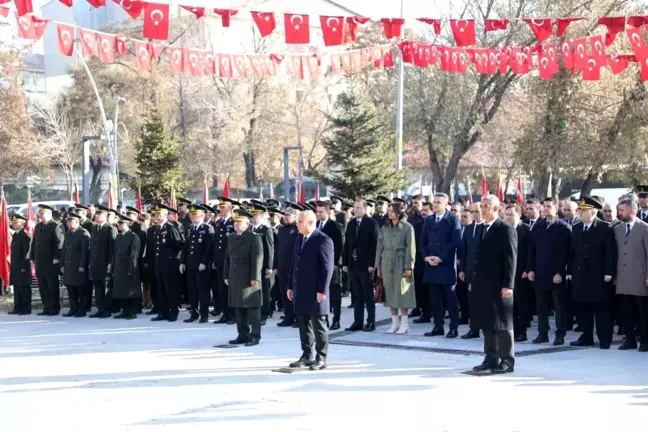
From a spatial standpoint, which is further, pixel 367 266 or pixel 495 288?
pixel 367 266

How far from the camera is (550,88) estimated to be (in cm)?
2767

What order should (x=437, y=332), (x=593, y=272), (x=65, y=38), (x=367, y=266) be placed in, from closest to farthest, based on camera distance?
(x=593, y=272), (x=437, y=332), (x=367, y=266), (x=65, y=38)

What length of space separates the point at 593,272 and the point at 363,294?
11.5 ft

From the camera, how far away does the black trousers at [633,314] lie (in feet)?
37.9

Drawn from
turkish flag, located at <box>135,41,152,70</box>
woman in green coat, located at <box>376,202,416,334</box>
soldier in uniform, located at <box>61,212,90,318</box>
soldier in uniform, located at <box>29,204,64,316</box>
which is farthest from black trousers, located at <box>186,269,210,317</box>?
turkish flag, located at <box>135,41,152,70</box>

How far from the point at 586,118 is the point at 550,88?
1440mm

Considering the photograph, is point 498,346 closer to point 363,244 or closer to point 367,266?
point 367,266

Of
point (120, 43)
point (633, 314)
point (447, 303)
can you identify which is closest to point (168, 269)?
point (120, 43)

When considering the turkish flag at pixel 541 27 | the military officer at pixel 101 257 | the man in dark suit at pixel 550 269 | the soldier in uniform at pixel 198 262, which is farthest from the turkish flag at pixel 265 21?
the man in dark suit at pixel 550 269

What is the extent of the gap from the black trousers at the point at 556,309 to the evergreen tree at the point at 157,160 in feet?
76.4

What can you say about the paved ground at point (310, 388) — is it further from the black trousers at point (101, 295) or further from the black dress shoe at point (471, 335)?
the black trousers at point (101, 295)

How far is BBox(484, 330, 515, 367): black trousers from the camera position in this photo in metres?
10.0

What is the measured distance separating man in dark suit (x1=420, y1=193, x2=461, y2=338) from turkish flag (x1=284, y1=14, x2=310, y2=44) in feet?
16.6

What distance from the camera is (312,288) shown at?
10.5m
